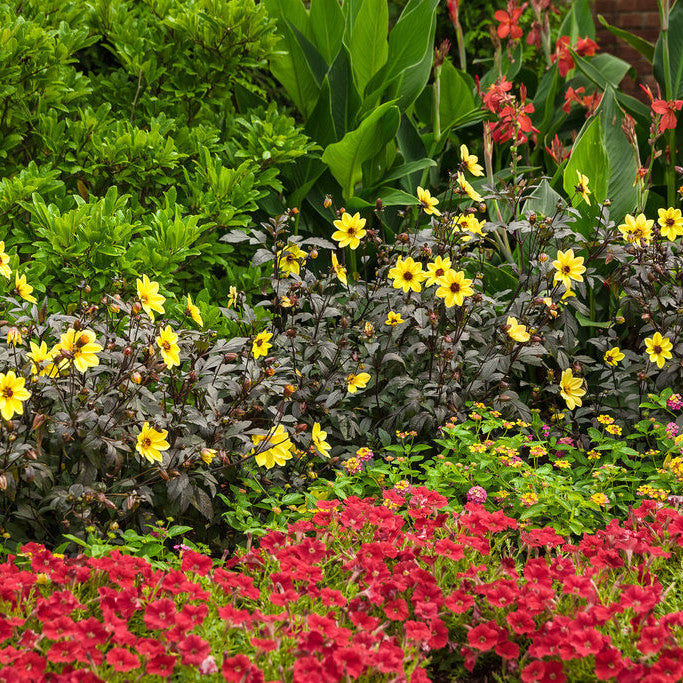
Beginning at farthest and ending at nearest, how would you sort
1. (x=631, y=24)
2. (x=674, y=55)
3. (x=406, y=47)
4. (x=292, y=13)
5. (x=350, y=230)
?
1. (x=631, y=24)
2. (x=674, y=55)
3. (x=292, y=13)
4. (x=406, y=47)
5. (x=350, y=230)

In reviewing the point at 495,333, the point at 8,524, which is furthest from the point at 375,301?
the point at 8,524

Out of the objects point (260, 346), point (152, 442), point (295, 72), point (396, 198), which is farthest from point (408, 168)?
point (152, 442)

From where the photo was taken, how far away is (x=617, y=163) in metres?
3.52

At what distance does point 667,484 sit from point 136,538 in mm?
1478

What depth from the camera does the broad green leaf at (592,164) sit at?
3334 millimetres

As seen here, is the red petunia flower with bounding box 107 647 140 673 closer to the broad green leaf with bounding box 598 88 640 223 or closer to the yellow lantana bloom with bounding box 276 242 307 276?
the yellow lantana bloom with bounding box 276 242 307 276

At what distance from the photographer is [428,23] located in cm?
372

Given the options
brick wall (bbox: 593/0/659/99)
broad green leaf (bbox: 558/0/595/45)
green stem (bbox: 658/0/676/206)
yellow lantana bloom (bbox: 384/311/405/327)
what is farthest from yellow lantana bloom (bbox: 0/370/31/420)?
brick wall (bbox: 593/0/659/99)

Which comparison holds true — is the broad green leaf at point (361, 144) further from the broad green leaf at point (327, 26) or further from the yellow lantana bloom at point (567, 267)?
the yellow lantana bloom at point (567, 267)

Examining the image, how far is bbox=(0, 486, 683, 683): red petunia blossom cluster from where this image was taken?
1456mm

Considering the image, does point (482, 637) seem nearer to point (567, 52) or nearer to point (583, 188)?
point (583, 188)

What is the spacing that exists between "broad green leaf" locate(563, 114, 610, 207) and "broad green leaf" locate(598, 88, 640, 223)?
0.41 ft

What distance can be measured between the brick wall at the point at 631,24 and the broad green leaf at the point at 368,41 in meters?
3.10

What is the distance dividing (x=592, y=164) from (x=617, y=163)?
23 centimetres
